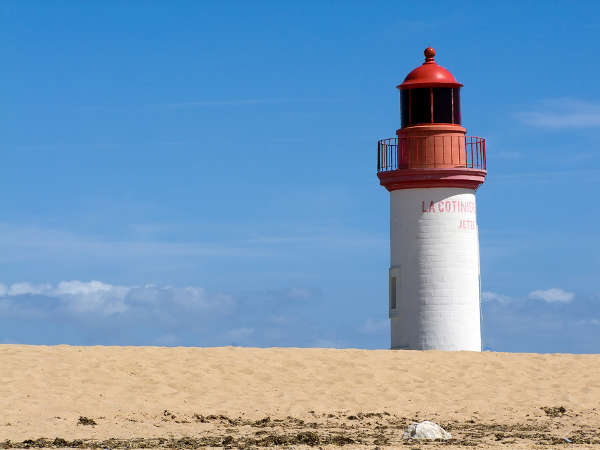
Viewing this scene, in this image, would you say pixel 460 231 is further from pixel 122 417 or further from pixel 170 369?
pixel 122 417

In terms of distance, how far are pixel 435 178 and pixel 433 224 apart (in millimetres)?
1196

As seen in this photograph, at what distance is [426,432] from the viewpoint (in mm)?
18359

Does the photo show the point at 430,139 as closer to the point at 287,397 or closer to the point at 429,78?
the point at 429,78

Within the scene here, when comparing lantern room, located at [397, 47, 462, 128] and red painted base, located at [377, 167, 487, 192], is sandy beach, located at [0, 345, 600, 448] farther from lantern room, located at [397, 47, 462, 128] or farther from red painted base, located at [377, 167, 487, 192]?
lantern room, located at [397, 47, 462, 128]

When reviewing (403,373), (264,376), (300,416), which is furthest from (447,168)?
(300,416)

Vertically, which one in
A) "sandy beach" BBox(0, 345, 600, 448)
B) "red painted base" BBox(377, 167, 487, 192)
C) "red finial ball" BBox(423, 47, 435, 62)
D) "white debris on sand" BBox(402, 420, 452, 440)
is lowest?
"white debris on sand" BBox(402, 420, 452, 440)

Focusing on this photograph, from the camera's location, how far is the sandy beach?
19.1 m

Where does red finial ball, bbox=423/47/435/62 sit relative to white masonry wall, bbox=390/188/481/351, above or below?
above

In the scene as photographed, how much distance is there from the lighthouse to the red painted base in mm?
26

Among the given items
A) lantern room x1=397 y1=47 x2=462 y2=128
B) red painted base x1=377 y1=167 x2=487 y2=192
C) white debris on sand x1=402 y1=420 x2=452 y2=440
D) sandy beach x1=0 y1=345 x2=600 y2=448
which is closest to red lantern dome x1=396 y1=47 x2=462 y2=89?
lantern room x1=397 y1=47 x2=462 y2=128

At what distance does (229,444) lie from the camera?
18.0 metres

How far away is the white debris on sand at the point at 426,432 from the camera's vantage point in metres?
18.3

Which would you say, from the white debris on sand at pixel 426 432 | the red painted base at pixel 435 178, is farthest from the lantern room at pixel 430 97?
the white debris on sand at pixel 426 432

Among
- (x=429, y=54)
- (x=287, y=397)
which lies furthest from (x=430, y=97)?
(x=287, y=397)
